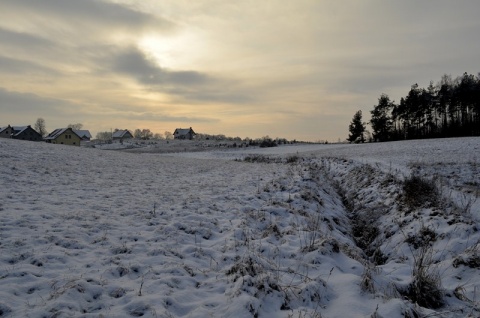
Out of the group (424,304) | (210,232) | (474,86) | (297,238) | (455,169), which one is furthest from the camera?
(474,86)

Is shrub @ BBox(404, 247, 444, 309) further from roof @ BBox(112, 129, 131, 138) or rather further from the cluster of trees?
roof @ BBox(112, 129, 131, 138)

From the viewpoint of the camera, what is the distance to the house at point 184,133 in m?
154

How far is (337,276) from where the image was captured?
541 cm

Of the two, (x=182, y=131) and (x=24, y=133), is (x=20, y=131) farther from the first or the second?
(x=182, y=131)

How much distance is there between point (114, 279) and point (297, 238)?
170 inches

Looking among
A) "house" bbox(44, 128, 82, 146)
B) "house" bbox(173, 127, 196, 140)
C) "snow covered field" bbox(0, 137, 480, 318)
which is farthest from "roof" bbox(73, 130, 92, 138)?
"snow covered field" bbox(0, 137, 480, 318)

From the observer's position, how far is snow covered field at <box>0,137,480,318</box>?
4.46 m

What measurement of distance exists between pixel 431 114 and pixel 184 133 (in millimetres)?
111961

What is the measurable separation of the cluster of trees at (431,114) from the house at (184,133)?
91.6 meters

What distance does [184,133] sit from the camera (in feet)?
506

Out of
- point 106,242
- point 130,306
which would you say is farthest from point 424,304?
point 106,242

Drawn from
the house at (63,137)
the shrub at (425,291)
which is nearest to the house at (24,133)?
the house at (63,137)

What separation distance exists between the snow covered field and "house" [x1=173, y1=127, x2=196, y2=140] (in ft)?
469

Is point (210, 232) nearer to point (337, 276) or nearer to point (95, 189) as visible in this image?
point (337, 276)
